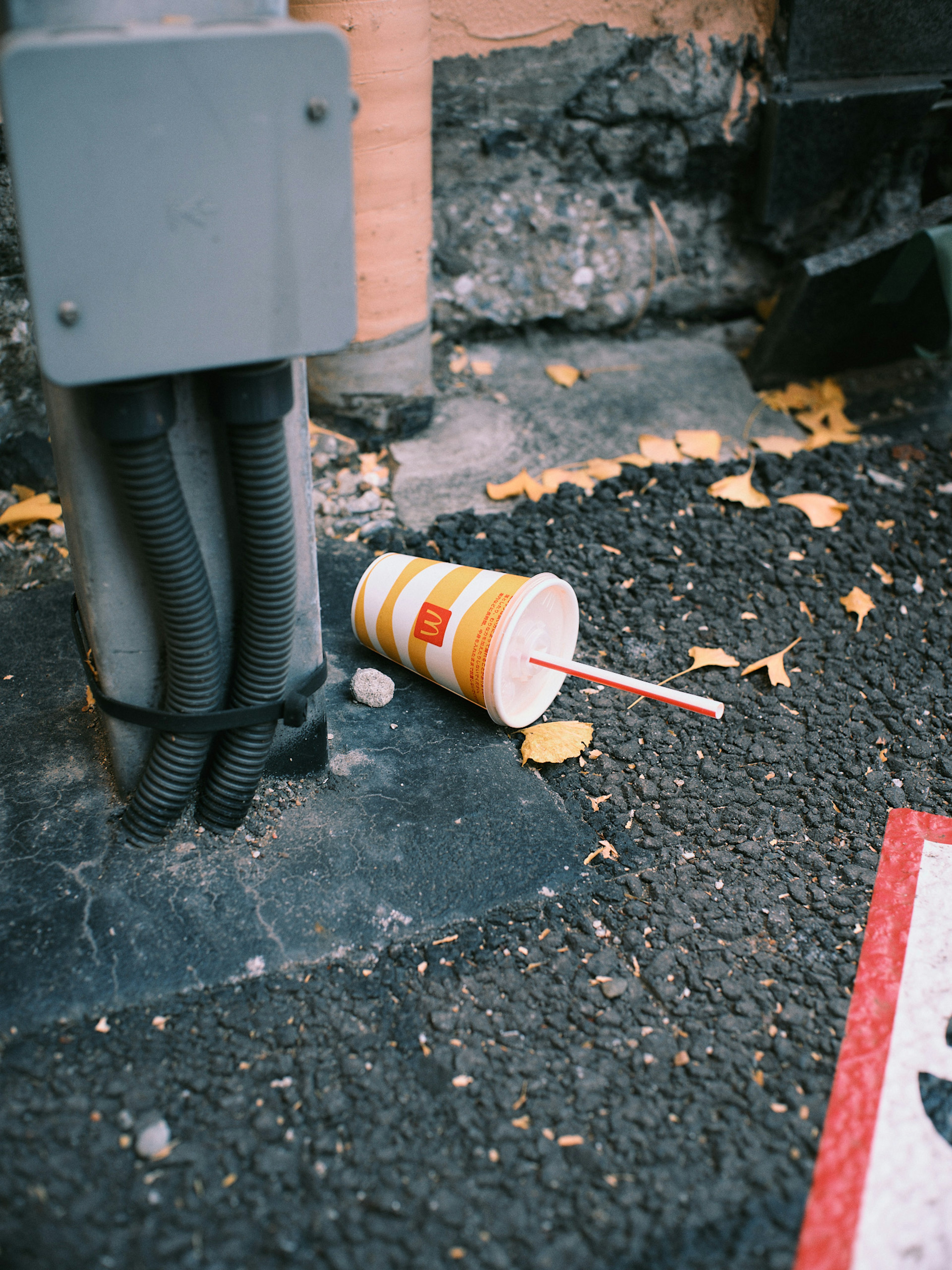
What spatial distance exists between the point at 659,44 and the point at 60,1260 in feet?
13.1

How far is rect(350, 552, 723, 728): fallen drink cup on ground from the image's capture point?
2090mm

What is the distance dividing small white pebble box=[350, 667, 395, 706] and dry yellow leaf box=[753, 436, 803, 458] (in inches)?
74.3

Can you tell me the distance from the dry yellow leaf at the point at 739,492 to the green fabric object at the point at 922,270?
979 mm

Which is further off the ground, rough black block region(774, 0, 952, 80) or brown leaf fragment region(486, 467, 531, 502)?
rough black block region(774, 0, 952, 80)

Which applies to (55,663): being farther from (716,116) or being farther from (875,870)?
(716,116)

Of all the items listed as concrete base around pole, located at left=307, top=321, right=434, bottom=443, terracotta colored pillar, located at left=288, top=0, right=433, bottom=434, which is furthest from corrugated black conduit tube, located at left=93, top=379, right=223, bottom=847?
concrete base around pole, located at left=307, top=321, right=434, bottom=443

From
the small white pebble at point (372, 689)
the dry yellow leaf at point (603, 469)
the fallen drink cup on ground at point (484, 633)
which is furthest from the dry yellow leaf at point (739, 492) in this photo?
the small white pebble at point (372, 689)

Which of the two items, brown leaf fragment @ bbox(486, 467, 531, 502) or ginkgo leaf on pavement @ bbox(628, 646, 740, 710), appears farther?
brown leaf fragment @ bbox(486, 467, 531, 502)

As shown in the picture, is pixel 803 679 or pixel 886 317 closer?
pixel 803 679

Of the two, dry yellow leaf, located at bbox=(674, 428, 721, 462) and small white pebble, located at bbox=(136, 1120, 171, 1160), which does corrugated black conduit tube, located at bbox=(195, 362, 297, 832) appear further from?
dry yellow leaf, located at bbox=(674, 428, 721, 462)

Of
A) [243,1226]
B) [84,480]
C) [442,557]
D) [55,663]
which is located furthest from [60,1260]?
[442,557]

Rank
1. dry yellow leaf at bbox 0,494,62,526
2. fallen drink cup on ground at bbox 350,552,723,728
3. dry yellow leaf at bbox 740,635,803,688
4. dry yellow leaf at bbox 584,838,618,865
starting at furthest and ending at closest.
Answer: dry yellow leaf at bbox 0,494,62,526 → dry yellow leaf at bbox 740,635,803,688 → fallen drink cup on ground at bbox 350,552,723,728 → dry yellow leaf at bbox 584,838,618,865

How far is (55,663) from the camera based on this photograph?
2.31m

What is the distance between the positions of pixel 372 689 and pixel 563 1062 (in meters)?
0.99
